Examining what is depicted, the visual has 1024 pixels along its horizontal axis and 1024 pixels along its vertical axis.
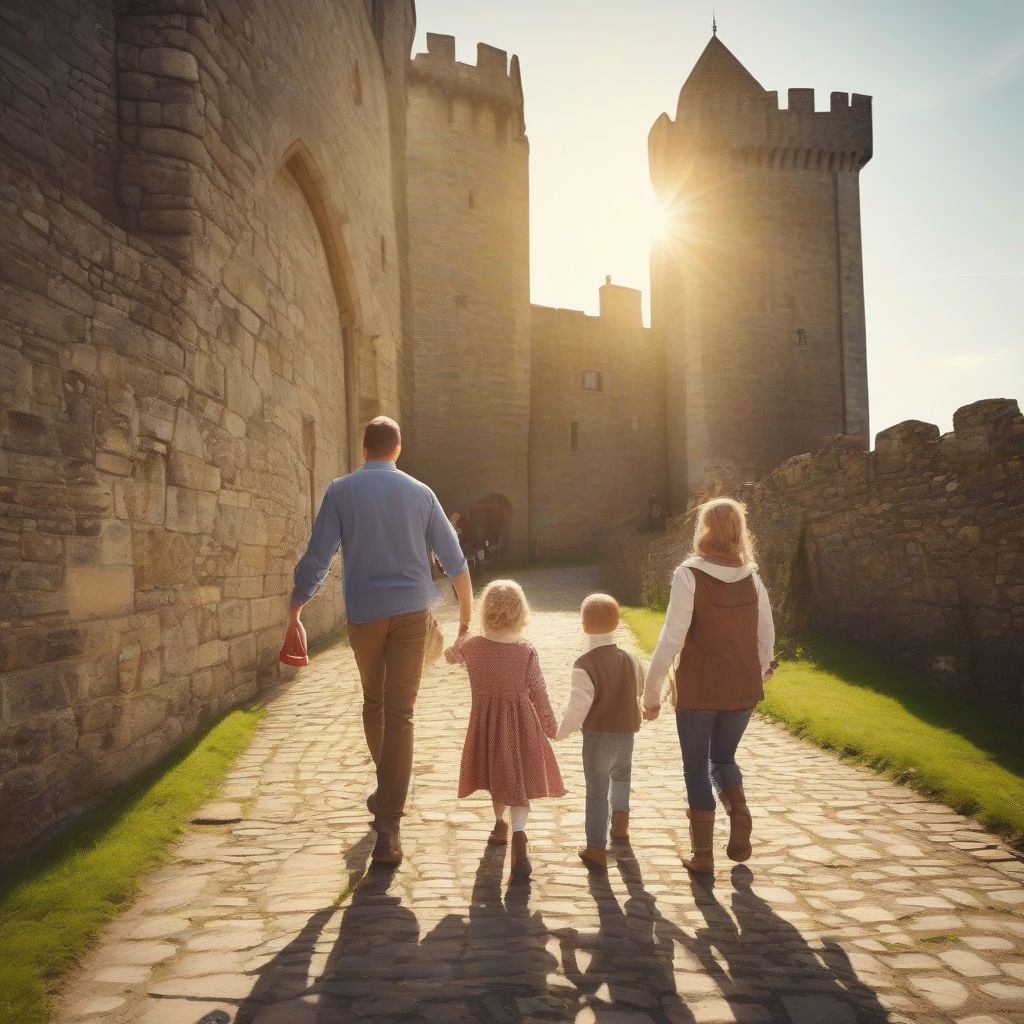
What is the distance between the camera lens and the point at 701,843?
3.37m

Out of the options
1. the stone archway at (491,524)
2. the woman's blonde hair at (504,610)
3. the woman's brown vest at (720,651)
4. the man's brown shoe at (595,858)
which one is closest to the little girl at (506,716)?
the woman's blonde hair at (504,610)

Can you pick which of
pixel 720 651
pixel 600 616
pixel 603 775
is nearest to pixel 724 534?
pixel 720 651

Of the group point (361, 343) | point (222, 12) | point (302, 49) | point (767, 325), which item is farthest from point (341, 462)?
point (767, 325)

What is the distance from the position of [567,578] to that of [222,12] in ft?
48.1

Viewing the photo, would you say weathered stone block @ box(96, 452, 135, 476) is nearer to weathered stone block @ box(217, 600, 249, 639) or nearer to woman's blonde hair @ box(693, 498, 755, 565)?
weathered stone block @ box(217, 600, 249, 639)

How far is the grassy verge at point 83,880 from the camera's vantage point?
247cm

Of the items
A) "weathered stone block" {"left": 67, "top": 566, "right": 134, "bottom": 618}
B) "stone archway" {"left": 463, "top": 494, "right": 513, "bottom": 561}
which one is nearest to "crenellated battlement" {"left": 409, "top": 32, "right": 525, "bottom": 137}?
"stone archway" {"left": 463, "top": 494, "right": 513, "bottom": 561}

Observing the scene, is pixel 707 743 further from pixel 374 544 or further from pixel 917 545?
pixel 917 545

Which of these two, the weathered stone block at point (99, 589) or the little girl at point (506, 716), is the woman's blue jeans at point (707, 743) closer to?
the little girl at point (506, 716)

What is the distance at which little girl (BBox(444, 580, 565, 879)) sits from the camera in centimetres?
346

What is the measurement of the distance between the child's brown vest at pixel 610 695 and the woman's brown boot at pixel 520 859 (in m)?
0.54

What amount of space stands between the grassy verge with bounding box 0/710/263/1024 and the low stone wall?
5635mm

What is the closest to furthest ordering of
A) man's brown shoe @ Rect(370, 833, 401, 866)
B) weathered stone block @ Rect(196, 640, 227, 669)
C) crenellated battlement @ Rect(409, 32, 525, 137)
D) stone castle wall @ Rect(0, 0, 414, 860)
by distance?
man's brown shoe @ Rect(370, 833, 401, 866)
stone castle wall @ Rect(0, 0, 414, 860)
weathered stone block @ Rect(196, 640, 227, 669)
crenellated battlement @ Rect(409, 32, 525, 137)

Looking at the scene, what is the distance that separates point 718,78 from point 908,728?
27291 millimetres
